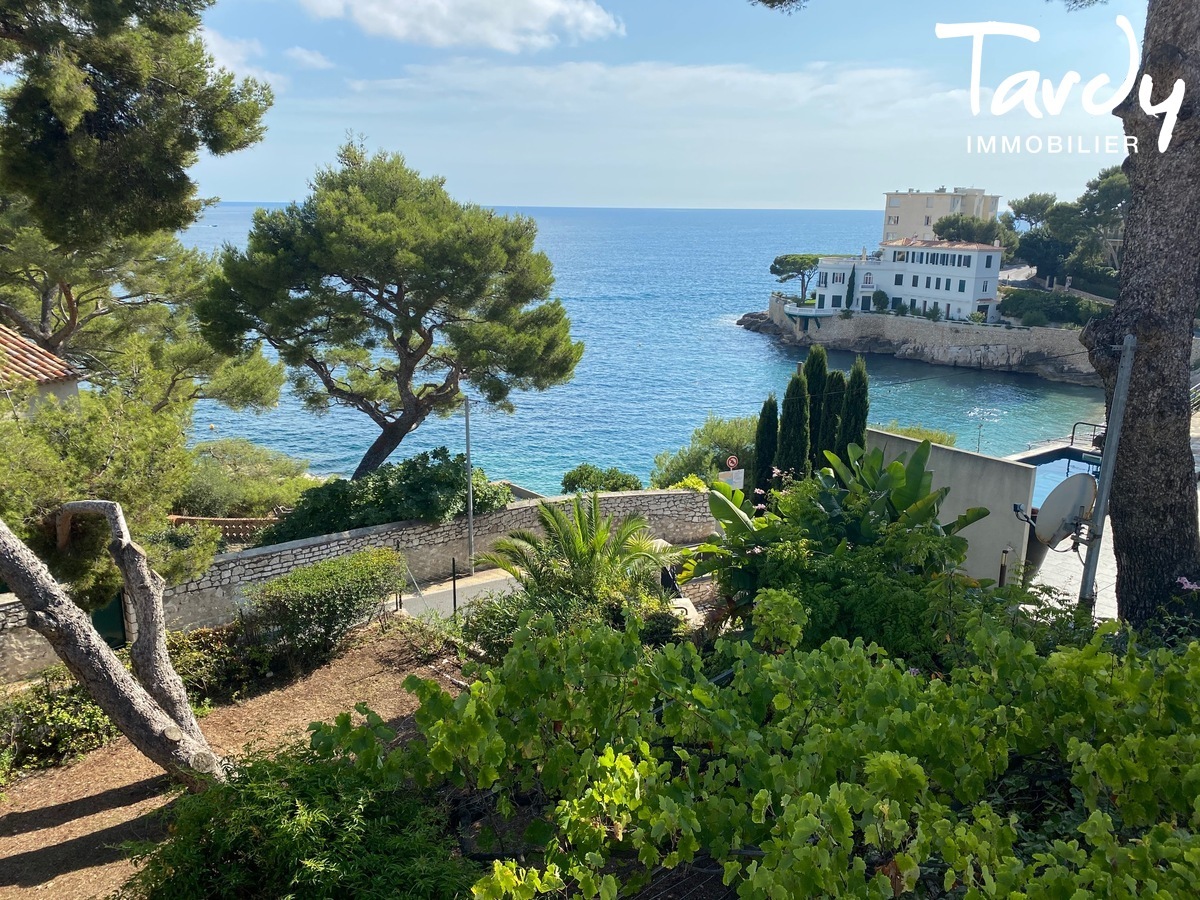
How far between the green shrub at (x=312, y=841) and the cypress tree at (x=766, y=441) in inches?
548

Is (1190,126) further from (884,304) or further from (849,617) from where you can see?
(884,304)

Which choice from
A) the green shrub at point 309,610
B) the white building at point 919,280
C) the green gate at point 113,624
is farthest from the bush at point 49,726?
the white building at point 919,280

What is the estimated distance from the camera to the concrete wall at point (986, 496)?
32.6ft

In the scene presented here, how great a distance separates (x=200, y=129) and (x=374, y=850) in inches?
350

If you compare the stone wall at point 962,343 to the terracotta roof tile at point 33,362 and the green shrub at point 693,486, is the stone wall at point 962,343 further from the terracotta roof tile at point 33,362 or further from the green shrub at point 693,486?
the terracotta roof tile at point 33,362

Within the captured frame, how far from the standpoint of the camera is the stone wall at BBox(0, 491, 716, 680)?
395 inches

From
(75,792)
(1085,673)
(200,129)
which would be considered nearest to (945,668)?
(1085,673)

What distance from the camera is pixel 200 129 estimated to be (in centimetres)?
947

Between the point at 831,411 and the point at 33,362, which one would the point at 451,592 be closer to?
the point at 33,362

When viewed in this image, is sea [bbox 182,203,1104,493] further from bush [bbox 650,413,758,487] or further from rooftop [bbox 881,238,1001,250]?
rooftop [bbox 881,238,1001,250]

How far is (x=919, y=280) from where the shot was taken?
6109cm

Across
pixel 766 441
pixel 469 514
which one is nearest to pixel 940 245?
pixel 766 441

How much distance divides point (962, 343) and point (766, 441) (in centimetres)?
4598

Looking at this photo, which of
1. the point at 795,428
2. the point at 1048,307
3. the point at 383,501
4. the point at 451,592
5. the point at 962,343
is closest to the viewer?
the point at 451,592
